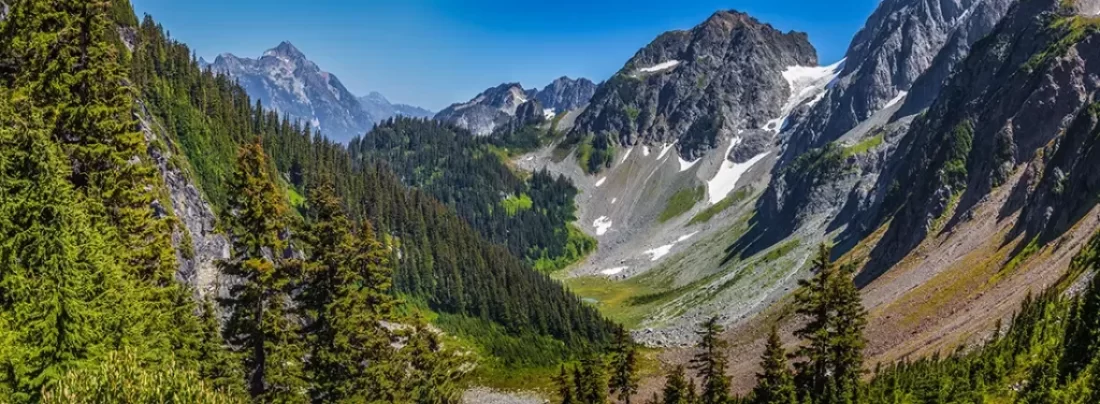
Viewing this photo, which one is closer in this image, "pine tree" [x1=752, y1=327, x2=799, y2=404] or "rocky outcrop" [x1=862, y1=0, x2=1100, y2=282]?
"pine tree" [x1=752, y1=327, x2=799, y2=404]

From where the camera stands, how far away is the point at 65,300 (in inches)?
852

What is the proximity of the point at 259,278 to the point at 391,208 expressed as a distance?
116511 millimetres

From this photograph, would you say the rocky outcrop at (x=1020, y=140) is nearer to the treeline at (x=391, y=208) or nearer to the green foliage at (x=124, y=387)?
the treeline at (x=391, y=208)

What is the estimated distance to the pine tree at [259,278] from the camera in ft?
91.0

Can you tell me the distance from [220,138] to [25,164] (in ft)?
309

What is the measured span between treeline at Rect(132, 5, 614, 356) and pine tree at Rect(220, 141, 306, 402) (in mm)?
77666

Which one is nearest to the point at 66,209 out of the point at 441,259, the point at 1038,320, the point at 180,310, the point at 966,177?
the point at 180,310

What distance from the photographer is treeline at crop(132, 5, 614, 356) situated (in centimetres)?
10788

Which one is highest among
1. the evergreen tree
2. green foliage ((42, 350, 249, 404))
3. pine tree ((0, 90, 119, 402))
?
pine tree ((0, 90, 119, 402))

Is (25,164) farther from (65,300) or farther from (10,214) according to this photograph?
(65,300)

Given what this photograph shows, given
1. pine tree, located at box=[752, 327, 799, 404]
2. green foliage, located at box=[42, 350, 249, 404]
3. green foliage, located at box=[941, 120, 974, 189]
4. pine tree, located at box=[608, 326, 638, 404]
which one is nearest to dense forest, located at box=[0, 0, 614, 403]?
green foliage, located at box=[42, 350, 249, 404]

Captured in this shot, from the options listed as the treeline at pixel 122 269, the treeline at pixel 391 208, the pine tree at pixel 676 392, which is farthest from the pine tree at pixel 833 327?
the treeline at pixel 391 208

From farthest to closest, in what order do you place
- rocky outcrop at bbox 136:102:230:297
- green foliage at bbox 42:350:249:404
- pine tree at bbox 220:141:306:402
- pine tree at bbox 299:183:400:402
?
1. rocky outcrop at bbox 136:102:230:297
2. pine tree at bbox 299:183:400:402
3. pine tree at bbox 220:141:306:402
4. green foliage at bbox 42:350:249:404

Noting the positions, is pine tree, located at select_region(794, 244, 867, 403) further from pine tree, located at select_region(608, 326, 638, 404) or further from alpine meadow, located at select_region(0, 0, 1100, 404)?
pine tree, located at select_region(608, 326, 638, 404)
